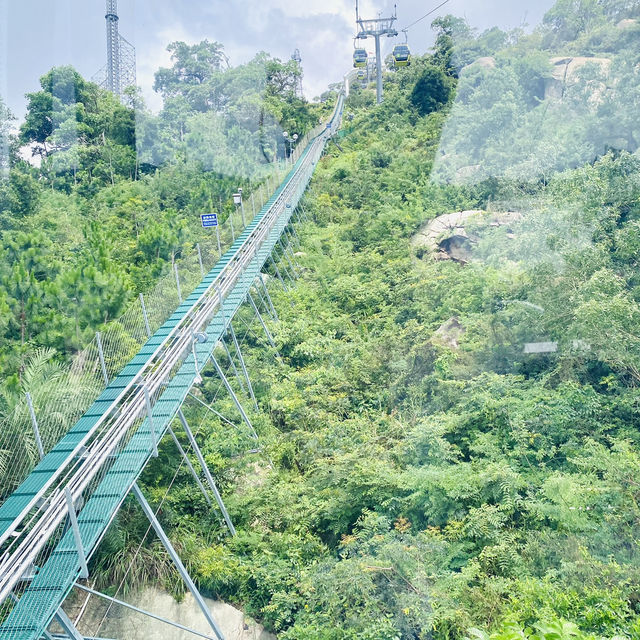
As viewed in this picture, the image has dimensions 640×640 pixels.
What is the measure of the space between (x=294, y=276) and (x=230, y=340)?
199 inches

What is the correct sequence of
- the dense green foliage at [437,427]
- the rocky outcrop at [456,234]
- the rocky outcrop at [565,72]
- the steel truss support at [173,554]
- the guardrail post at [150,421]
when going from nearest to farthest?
the steel truss support at [173,554] < the dense green foliage at [437,427] < the guardrail post at [150,421] < the rocky outcrop at [456,234] < the rocky outcrop at [565,72]

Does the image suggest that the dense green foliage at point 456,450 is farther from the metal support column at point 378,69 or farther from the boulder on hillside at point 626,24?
the metal support column at point 378,69

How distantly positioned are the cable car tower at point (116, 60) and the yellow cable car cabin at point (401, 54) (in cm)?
1571

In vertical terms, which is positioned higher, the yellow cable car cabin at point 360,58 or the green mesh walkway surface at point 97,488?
the yellow cable car cabin at point 360,58

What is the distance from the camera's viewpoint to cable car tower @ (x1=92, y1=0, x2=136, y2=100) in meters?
27.2

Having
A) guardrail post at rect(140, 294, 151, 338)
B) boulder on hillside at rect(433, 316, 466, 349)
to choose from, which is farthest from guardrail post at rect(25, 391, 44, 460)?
boulder on hillside at rect(433, 316, 466, 349)

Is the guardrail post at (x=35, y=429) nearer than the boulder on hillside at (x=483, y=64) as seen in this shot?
Yes

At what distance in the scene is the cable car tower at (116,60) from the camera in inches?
1072

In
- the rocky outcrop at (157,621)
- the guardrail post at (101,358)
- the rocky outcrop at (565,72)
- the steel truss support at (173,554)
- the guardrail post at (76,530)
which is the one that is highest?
the rocky outcrop at (565,72)

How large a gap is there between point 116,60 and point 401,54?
16.9 m

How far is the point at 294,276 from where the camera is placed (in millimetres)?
19125

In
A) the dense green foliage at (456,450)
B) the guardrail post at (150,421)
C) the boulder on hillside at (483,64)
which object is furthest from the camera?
the boulder on hillside at (483,64)

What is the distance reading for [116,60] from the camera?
32000mm

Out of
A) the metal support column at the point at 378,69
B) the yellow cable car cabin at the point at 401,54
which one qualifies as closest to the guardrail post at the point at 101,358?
the metal support column at the point at 378,69
